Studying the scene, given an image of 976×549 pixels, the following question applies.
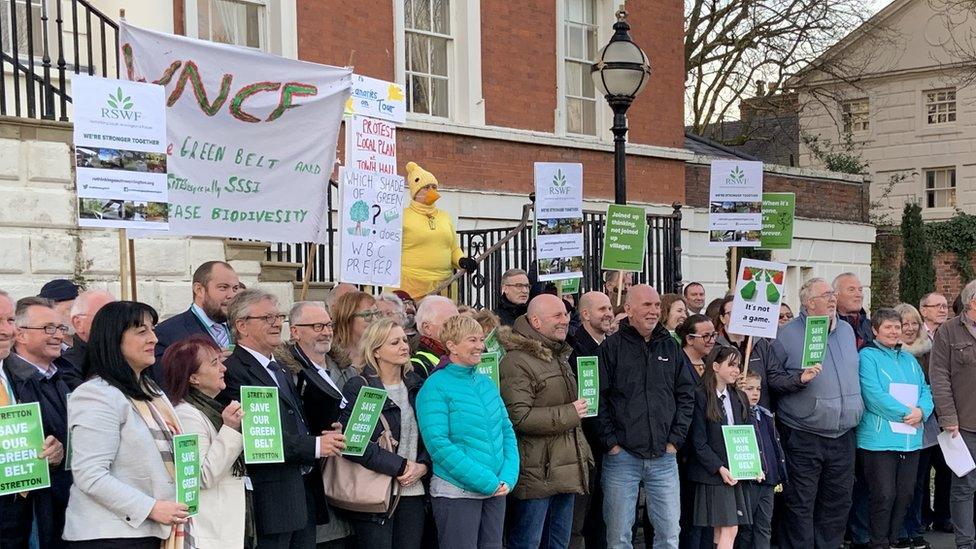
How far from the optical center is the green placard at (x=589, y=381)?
8922 millimetres

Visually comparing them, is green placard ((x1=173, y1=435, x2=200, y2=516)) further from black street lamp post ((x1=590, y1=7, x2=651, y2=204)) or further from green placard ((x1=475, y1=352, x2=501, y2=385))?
black street lamp post ((x1=590, y1=7, x2=651, y2=204))

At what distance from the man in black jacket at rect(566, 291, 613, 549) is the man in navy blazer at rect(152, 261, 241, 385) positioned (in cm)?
257

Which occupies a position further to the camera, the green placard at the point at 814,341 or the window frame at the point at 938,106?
the window frame at the point at 938,106

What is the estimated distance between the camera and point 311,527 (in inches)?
280

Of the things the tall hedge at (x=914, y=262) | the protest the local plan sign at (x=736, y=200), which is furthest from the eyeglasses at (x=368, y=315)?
the tall hedge at (x=914, y=262)

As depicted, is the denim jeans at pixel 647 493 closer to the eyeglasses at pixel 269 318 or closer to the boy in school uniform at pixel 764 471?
the boy in school uniform at pixel 764 471

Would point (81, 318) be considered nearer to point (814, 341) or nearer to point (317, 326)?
point (317, 326)

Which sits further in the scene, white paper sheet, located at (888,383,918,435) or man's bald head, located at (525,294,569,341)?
white paper sheet, located at (888,383,918,435)

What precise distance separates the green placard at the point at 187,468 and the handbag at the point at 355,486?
142 centimetres

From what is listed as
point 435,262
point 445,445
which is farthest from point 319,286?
point 445,445

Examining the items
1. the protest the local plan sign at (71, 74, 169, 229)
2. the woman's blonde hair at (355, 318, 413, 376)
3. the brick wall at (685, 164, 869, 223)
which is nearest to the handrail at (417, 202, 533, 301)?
the woman's blonde hair at (355, 318, 413, 376)

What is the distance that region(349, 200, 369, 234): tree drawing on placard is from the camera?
976 cm

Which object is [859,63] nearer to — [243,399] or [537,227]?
[537,227]

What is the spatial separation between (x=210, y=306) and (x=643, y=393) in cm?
303
